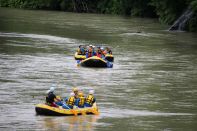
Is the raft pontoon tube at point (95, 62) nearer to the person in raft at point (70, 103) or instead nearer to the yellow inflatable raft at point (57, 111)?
the yellow inflatable raft at point (57, 111)

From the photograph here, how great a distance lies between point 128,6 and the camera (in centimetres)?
10994

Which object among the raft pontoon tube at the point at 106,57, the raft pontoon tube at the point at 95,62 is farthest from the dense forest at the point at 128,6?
the raft pontoon tube at the point at 95,62

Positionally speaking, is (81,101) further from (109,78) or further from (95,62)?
(95,62)

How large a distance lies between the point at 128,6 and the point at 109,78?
6870cm

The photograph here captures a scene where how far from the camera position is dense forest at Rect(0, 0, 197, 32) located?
3359 inches

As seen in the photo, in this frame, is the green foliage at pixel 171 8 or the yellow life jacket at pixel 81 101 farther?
the green foliage at pixel 171 8

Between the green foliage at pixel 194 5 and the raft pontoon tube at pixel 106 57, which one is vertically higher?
the green foliage at pixel 194 5

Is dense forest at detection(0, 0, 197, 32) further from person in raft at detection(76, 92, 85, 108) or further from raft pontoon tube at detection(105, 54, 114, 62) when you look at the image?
person in raft at detection(76, 92, 85, 108)

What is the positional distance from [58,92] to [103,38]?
32684 mm

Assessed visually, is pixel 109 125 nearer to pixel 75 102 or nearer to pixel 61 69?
pixel 75 102

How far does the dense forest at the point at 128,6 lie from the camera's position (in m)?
85.3

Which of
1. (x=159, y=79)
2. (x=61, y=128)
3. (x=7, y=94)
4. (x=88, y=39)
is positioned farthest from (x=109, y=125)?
(x=88, y=39)

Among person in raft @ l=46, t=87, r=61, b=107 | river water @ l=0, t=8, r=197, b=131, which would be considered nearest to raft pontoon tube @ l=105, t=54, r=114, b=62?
river water @ l=0, t=8, r=197, b=131

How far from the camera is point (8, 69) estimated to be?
145 ft
